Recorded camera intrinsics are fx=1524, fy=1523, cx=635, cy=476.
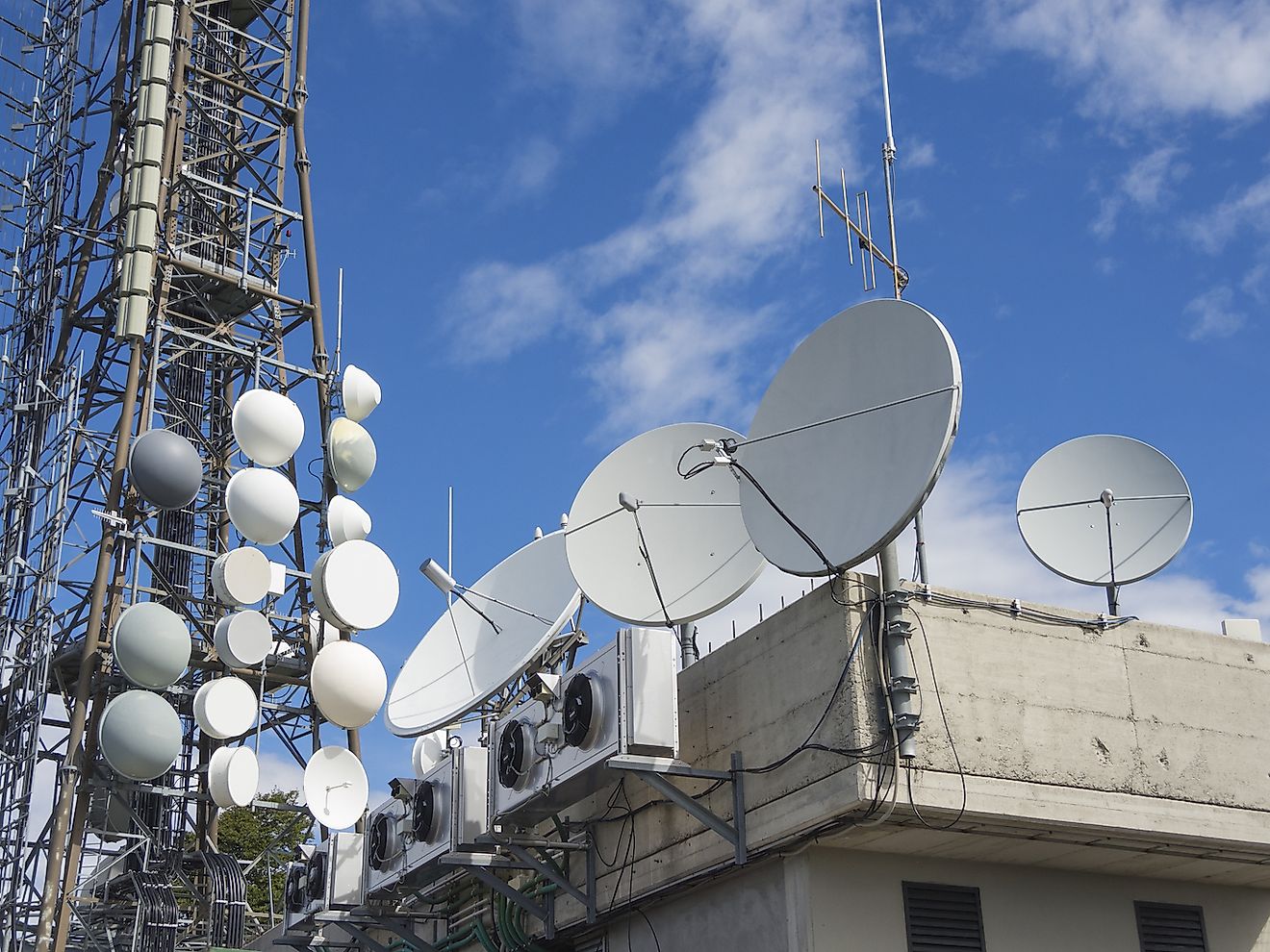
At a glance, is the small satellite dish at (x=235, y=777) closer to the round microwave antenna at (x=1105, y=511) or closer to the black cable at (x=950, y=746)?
the round microwave antenna at (x=1105, y=511)

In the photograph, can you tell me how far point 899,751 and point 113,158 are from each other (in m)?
24.5

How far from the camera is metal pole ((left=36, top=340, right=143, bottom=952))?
23906 millimetres

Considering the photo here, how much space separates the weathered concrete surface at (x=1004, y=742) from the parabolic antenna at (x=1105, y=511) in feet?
3.67

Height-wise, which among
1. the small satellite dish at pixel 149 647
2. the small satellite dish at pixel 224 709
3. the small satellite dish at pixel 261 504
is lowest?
the small satellite dish at pixel 224 709

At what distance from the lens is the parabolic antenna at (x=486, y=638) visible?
18.7 m

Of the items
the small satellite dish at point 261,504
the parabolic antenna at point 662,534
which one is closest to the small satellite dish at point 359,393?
the small satellite dish at point 261,504

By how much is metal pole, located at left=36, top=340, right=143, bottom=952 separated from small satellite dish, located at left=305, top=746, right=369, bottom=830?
446 centimetres

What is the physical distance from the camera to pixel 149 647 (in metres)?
23.1

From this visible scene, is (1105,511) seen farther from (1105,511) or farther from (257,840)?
(257,840)

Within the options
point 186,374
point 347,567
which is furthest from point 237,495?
point 186,374

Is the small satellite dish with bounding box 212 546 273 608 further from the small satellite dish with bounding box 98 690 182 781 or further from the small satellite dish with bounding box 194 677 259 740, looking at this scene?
the small satellite dish with bounding box 98 690 182 781

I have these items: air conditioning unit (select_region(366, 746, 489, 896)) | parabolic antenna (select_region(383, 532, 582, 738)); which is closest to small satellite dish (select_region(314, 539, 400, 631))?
parabolic antenna (select_region(383, 532, 582, 738))

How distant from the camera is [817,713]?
1343 cm

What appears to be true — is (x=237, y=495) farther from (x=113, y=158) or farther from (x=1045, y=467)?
(x=1045, y=467)
